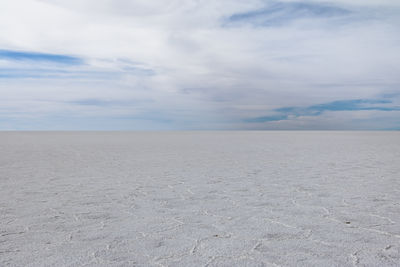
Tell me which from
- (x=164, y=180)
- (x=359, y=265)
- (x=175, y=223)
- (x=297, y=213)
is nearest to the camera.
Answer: (x=359, y=265)

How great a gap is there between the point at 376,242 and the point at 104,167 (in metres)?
5.44

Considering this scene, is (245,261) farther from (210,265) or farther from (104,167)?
(104,167)

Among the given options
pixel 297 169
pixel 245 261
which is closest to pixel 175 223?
pixel 245 261

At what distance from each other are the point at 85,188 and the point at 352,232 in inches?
129

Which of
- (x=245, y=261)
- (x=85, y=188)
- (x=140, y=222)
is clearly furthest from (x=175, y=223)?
(x=85, y=188)

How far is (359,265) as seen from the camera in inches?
84.7

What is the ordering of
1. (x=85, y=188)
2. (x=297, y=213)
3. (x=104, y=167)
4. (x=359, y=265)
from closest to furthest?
(x=359, y=265), (x=297, y=213), (x=85, y=188), (x=104, y=167)

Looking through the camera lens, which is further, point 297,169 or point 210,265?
point 297,169

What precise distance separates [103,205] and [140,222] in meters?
0.81

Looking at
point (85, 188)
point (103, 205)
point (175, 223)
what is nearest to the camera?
point (175, 223)

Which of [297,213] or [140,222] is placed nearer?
[140,222]

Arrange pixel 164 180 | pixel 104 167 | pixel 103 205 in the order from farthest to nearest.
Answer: pixel 104 167 < pixel 164 180 < pixel 103 205

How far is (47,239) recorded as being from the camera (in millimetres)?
2656

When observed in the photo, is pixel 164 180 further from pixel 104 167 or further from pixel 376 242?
→ pixel 376 242
